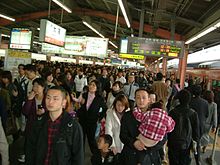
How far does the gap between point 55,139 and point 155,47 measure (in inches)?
339

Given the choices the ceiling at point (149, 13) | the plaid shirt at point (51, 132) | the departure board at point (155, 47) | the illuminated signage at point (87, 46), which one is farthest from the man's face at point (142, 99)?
the illuminated signage at point (87, 46)

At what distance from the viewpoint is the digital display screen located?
1040 centimetres

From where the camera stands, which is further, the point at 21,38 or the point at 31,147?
the point at 21,38

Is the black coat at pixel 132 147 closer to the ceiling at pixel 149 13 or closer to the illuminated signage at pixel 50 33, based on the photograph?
the ceiling at pixel 149 13

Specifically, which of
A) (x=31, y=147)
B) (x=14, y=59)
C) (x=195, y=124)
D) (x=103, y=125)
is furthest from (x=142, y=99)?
(x=14, y=59)

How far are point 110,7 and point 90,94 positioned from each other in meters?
→ 8.67

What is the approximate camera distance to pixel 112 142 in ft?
12.4

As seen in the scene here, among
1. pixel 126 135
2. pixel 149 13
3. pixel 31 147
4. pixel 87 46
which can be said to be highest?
pixel 149 13

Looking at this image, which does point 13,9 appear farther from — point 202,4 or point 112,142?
point 112,142

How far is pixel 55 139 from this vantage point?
8.05ft

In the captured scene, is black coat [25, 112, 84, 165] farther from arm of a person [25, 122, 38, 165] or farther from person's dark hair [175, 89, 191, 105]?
person's dark hair [175, 89, 191, 105]

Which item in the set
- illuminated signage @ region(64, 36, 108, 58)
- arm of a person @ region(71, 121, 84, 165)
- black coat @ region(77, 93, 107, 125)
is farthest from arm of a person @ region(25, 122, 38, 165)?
illuminated signage @ region(64, 36, 108, 58)

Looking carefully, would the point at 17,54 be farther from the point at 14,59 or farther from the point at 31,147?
the point at 31,147

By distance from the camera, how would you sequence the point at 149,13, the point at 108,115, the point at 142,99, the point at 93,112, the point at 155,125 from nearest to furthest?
the point at 155,125
the point at 142,99
the point at 108,115
the point at 93,112
the point at 149,13
